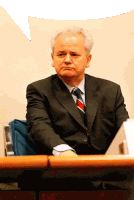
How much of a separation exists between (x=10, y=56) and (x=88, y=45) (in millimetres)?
747

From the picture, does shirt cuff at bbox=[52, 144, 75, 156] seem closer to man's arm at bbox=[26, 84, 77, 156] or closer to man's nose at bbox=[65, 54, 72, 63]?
man's arm at bbox=[26, 84, 77, 156]

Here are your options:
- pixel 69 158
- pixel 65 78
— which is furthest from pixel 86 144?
pixel 69 158

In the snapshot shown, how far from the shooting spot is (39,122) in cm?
143

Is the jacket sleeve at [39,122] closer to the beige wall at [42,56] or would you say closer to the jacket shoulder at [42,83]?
the jacket shoulder at [42,83]

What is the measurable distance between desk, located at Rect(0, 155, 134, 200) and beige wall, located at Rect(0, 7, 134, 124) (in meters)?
1.36

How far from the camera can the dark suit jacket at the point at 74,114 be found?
152 centimetres

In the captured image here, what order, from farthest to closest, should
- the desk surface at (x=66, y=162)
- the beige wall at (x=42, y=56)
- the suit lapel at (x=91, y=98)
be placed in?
the beige wall at (x=42, y=56), the suit lapel at (x=91, y=98), the desk surface at (x=66, y=162)

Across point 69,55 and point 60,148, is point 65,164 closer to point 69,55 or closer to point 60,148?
point 60,148

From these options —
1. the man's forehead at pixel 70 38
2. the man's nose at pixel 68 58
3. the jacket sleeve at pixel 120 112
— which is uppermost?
the man's forehead at pixel 70 38

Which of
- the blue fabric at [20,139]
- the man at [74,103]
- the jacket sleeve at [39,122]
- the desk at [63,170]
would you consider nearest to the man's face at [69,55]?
the man at [74,103]

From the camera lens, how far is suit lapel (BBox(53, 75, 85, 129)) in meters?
1.55

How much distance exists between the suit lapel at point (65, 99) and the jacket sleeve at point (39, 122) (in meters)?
0.09

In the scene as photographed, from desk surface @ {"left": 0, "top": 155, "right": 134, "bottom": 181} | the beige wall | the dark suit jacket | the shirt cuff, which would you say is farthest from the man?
desk surface @ {"left": 0, "top": 155, "right": 134, "bottom": 181}

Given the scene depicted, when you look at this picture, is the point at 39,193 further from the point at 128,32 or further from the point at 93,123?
the point at 128,32
